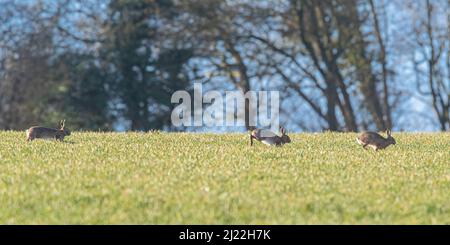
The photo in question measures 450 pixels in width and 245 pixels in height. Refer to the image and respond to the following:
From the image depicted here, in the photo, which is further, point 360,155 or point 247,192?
point 360,155

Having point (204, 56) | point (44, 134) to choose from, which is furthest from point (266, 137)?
point (204, 56)

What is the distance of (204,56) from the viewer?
4884cm

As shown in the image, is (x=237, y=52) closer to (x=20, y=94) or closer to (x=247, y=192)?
(x=20, y=94)

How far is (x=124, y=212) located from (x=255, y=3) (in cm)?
3602

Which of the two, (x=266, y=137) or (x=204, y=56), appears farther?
(x=204, y=56)

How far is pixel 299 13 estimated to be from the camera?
4650 cm

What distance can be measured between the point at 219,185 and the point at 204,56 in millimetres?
35762

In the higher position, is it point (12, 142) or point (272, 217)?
point (12, 142)

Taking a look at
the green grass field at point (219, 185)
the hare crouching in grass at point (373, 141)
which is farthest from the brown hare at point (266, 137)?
the hare crouching in grass at point (373, 141)

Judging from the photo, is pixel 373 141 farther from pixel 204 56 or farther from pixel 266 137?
pixel 204 56

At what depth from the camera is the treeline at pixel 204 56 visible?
4672cm

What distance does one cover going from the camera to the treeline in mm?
46719

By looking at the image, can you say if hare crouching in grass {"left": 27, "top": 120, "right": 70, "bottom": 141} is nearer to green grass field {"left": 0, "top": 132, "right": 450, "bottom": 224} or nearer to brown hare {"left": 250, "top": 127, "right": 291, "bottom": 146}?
green grass field {"left": 0, "top": 132, "right": 450, "bottom": 224}

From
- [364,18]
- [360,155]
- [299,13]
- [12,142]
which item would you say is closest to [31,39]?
[299,13]
